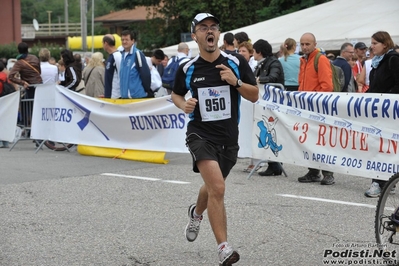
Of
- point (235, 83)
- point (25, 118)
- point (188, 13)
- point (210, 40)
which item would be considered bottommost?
point (25, 118)

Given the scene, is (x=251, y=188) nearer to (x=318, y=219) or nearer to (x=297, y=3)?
(x=318, y=219)

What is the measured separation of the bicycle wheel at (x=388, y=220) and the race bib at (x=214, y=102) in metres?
1.41

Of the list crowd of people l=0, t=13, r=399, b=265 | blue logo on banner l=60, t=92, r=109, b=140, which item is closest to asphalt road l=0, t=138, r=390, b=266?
crowd of people l=0, t=13, r=399, b=265

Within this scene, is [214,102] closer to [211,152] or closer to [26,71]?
[211,152]

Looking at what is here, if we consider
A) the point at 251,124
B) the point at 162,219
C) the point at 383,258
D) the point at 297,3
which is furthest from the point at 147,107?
the point at 297,3

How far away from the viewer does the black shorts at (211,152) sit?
6.23 m

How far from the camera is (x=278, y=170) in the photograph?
450 inches

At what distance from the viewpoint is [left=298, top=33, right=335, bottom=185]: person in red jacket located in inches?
411

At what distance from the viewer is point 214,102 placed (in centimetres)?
630

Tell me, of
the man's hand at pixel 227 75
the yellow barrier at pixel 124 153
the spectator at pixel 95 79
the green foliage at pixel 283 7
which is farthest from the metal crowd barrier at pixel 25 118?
the green foliage at pixel 283 7

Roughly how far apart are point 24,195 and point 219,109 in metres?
4.33

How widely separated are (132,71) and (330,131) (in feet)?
13.3

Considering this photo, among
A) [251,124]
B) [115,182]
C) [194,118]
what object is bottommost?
[115,182]

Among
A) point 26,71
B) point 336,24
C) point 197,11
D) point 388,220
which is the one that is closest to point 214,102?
point 388,220
